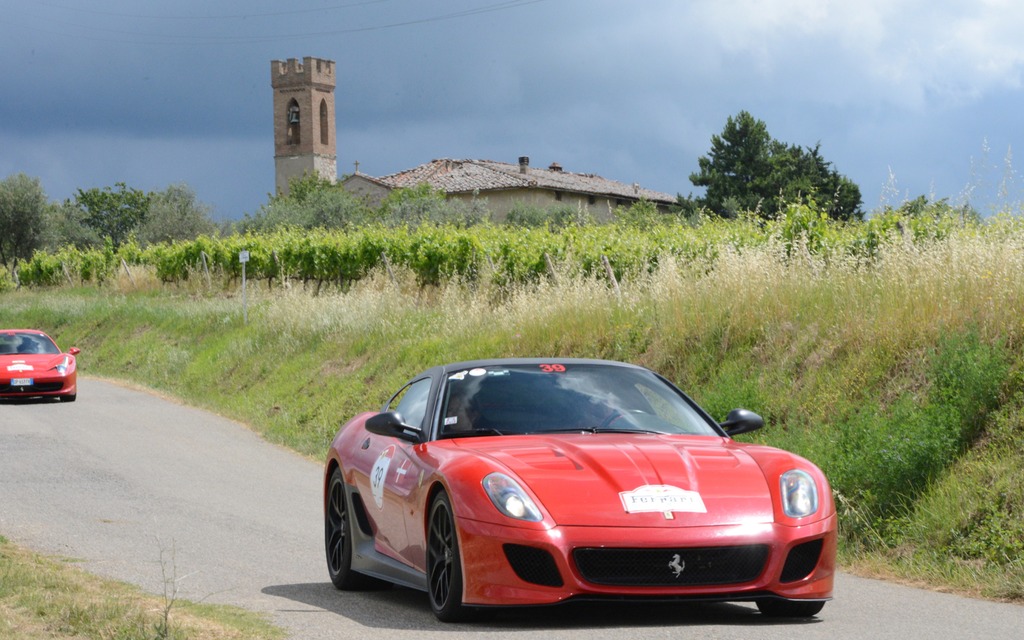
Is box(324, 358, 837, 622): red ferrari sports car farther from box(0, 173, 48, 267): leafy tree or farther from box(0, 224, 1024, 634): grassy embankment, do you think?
box(0, 173, 48, 267): leafy tree

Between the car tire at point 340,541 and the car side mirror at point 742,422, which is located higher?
the car side mirror at point 742,422

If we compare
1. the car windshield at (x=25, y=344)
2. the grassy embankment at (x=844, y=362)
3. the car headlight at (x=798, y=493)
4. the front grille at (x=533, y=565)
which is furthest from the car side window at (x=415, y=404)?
the car windshield at (x=25, y=344)

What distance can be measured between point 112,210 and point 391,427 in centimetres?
13523

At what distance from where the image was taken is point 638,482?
21.6 feet

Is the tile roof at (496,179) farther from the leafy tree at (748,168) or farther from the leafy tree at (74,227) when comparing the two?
the leafy tree at (74,227)

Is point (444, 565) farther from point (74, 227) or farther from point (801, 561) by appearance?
point (74, 227)

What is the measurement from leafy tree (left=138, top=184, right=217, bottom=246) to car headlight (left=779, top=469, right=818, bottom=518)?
299 ft

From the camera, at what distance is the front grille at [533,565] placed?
6406 mm

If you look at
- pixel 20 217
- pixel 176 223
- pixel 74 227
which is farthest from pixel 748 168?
pixel 74 227

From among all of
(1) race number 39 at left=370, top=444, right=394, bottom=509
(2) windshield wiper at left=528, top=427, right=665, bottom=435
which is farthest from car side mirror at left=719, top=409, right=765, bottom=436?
(1) race number 39 at left=370, top=444, right=394, bottom=509

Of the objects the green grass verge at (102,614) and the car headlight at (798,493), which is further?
the car headlight at (798,493)

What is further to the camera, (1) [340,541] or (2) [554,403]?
(1) [340,541]

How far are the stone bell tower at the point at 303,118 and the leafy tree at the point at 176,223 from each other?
1105 inches

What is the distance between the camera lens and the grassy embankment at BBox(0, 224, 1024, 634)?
9977 millimetres
